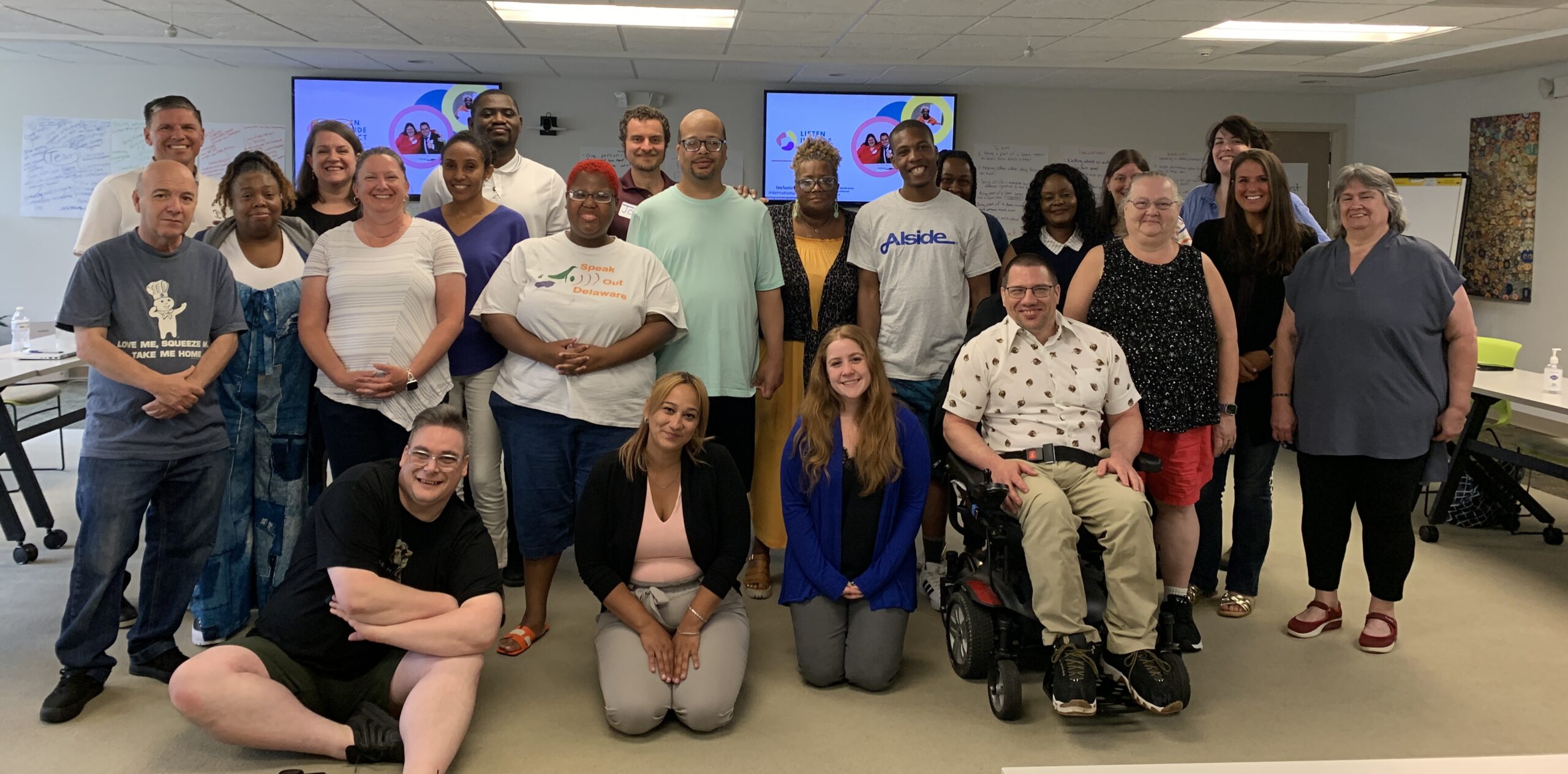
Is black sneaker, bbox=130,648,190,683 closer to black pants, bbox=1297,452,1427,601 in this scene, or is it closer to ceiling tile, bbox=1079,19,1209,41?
black pants, bbox=1297,452,1427,601

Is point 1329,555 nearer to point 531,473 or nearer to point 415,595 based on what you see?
point 531,473

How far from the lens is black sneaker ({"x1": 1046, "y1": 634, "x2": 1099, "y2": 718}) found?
2.66 metres

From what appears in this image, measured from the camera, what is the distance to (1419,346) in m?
3.22

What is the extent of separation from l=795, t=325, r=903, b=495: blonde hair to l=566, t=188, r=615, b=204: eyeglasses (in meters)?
0.77

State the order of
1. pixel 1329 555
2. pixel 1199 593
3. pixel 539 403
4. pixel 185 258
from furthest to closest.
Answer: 1. pixel 1199 593
2. pixel 1329 555
3. pixel 539 403
4. pixel 185 258

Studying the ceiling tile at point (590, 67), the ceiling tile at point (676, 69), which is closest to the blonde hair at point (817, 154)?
the ceiling tile at point (676, 69)

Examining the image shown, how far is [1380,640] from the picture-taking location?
132 inches

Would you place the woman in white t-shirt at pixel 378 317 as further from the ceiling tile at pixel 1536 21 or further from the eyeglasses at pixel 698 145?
the ceiling tile at pixel 1536 21

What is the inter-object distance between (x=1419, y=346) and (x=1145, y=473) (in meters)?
0.89

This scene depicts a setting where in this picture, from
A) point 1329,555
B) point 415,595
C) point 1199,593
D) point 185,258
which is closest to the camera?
point 415,595

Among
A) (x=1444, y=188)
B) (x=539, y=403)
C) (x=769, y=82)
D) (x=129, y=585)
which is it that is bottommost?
(x=129, y=585)

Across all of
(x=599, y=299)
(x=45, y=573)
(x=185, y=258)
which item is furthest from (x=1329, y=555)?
(x=45, y=573)

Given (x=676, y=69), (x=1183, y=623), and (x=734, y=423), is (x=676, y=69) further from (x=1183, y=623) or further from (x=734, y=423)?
(x=1183, y=623)

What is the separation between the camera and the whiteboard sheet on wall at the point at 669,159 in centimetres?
851
